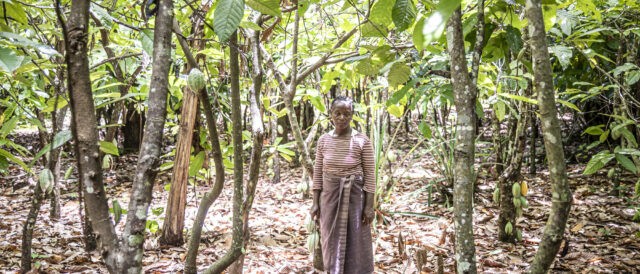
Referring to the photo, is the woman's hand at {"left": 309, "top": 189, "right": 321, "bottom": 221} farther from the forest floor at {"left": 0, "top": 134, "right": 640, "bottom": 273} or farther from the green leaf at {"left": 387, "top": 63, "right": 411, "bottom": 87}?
the green leaf at {"left": 387, "top": 63, "right": 411, "bottom": 87}

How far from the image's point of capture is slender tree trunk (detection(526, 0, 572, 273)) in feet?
3.13

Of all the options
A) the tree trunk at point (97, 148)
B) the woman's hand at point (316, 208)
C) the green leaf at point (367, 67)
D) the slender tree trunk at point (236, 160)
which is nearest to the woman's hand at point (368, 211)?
the woman's hand at point (316, 208)

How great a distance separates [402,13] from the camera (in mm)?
1066

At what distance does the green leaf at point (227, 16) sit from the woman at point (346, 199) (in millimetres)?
Result: 2033

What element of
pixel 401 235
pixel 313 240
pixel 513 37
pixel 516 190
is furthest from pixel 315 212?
pixel 513 37

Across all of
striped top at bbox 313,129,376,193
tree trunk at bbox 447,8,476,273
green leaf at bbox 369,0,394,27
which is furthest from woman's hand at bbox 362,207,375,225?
green leaf at bbox 369,0,394,27

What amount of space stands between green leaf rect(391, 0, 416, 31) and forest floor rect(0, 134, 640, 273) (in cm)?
197

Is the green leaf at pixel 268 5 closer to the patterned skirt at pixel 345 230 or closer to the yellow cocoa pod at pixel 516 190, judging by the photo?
the patterned skirt at pixel 345 230

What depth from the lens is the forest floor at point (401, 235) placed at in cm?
290

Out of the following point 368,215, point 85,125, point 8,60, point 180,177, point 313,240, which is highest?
point 8,60

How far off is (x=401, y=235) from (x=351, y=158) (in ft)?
2.19

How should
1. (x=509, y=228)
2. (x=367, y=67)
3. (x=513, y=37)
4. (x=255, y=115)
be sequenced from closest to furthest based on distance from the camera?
(x=513, y=37) → (x=367, y=67) → (x=255, y=115) → (x=509, y=228)

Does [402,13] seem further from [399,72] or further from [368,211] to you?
[368,211]

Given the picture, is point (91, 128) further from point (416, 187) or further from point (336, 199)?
point (416, 187)
